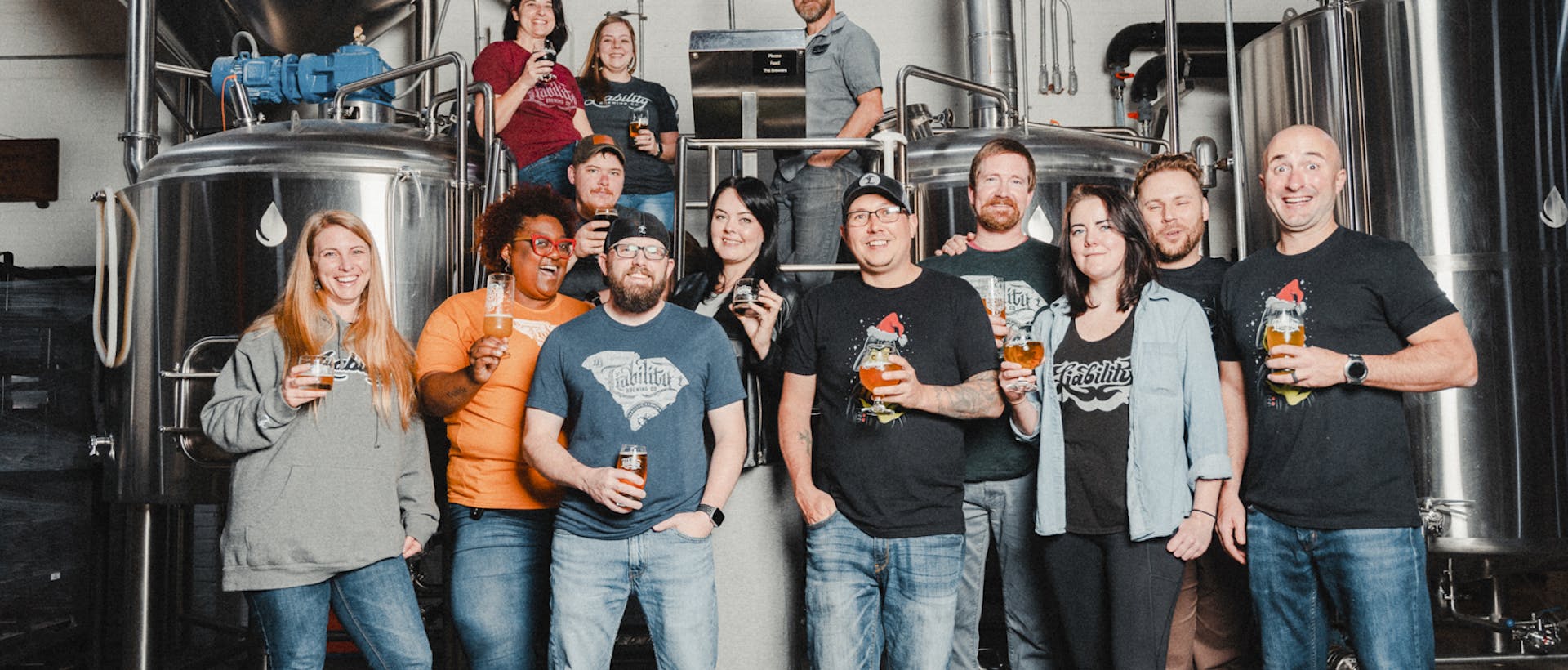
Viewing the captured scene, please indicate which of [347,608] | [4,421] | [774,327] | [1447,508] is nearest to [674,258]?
[774,327]

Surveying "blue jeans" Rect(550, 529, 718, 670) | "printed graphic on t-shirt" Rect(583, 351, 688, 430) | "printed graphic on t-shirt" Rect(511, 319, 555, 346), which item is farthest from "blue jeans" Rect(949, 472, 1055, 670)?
"printed graphic on t-shirt" Rect(511, 319, 555, 346)

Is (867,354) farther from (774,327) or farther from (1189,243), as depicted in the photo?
(1189,243)

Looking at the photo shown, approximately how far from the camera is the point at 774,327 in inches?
132

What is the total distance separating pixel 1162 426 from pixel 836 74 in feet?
9.35

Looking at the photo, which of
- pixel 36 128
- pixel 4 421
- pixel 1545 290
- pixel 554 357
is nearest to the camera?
pixel 554 357

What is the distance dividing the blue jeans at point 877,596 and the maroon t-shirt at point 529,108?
2684 mm

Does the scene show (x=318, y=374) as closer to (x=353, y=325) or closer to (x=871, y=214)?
(x=353, y=325)

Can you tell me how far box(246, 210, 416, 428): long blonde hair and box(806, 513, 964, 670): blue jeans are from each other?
47.9 inches

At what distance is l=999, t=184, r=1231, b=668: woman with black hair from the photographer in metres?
2.65

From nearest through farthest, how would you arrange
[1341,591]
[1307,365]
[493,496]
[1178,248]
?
1. [1307,365]
2. [1341,591]
3. [493,496]
4. [1178,248]

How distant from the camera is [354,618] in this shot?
9.30 feet

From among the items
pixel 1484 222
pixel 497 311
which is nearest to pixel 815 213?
pixel 497 311

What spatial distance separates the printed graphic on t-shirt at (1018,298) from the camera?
10.6 ft

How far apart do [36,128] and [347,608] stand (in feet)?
22.0
